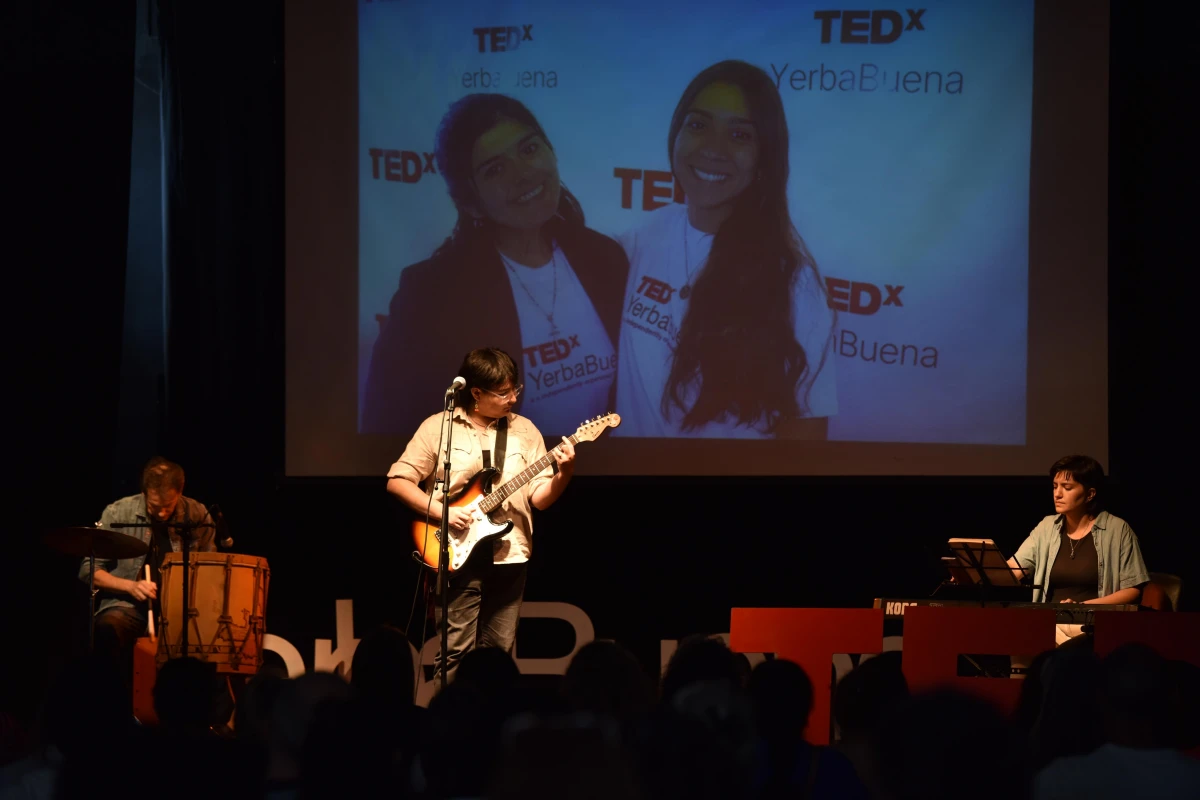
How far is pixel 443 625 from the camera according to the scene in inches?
198

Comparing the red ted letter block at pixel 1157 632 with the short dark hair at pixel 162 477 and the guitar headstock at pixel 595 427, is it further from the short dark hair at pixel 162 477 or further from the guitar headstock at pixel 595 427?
the short dark hair at pixel 162 477

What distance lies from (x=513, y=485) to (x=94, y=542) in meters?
1.90

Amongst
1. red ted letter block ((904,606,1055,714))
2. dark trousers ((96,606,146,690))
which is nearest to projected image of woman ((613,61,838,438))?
red ted letter block ((904,606,1055,714))

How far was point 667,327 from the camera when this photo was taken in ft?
21.7

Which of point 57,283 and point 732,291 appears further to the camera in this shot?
point 732,291

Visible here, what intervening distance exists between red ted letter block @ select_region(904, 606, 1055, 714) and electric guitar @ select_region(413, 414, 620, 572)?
1706 mm

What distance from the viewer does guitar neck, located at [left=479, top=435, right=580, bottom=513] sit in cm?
541

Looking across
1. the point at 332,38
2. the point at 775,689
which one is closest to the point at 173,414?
the point at 332,38

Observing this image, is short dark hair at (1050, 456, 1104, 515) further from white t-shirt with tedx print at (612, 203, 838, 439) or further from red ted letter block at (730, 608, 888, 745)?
white t-shirt with tedx print at (612, 203, 838, 439)

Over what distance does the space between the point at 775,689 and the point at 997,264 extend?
4472mm

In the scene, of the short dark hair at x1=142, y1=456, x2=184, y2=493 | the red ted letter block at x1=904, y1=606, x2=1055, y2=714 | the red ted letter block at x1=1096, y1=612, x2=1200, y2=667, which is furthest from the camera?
the short dark hair at x1=142, y1=456, x2=184, y2=493

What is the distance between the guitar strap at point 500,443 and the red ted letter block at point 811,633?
122cm

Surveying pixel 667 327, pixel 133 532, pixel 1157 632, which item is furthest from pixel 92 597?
pixel 1157 632

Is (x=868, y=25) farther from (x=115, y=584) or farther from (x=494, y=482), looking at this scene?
(x=115, y=584)
